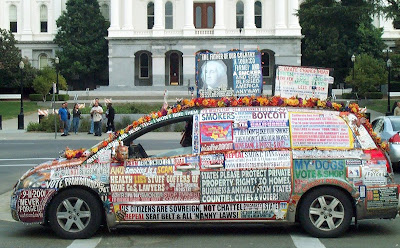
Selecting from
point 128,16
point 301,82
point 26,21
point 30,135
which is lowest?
point 30,135

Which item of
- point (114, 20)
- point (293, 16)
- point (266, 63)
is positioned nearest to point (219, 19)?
point (266, 63)

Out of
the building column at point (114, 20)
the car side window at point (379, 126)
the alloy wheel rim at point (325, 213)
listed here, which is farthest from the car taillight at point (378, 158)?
the building column at point (114, 20)

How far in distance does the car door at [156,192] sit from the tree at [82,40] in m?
61.1

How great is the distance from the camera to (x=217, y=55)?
10703mm

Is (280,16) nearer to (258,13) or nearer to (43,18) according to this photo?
(258,13)

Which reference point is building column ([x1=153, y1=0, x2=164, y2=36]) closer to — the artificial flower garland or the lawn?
the lawn

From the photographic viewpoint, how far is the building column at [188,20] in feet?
211

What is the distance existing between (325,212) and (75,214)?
10.9 feet

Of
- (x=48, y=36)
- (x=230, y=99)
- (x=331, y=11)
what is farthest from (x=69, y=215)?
(x=48, y=36)

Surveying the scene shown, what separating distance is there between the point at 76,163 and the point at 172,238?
1.65 meters

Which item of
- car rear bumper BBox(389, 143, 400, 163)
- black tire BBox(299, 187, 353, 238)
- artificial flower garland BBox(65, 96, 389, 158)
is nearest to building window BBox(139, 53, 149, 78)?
car rear bumper BBox(389, 143, 400, 163)

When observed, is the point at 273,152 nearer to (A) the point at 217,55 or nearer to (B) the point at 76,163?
(A) the point at 217,55

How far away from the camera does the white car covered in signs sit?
31.0ft

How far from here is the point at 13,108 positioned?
53781mm
